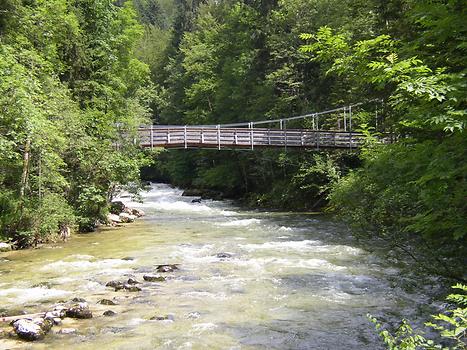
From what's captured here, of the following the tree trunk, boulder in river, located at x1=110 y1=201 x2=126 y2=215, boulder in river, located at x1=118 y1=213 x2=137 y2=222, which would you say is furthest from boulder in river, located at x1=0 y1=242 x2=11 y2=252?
boulder in river, located at x1=110 y1=201 x2=126 y2=215

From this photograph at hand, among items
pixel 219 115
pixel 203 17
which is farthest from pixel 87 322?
pixel 203 17

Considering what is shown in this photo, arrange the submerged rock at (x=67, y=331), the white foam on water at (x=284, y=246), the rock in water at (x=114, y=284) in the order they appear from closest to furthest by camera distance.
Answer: the submerged rock at (x=67, y=331)
the rock in water at (x=114, y=284)
the white foam on water at (x=284, y=246)

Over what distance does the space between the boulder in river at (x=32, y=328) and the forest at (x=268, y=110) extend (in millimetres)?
4296

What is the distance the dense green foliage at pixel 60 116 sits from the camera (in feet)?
38.8

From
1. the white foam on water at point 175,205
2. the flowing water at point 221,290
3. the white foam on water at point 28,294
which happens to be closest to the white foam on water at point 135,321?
the flowing water at point 221,290

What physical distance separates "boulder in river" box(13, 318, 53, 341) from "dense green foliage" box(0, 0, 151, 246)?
5.59 m

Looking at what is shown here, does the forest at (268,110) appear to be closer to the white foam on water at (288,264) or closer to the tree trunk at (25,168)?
the tree trunk at (25,168)

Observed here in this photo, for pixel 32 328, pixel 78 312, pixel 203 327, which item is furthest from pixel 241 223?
pixel 32 328

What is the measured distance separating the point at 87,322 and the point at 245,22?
29453 mm

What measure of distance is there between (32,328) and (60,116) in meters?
10.1

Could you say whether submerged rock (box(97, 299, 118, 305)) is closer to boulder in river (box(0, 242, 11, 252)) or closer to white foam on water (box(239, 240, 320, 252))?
white foam on water (box(239, 240, 320, 252))

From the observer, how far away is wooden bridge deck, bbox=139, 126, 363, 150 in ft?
71.1

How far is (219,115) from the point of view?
34.8 metres

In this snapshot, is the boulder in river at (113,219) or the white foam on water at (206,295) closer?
the white foam on water at (206,295)
